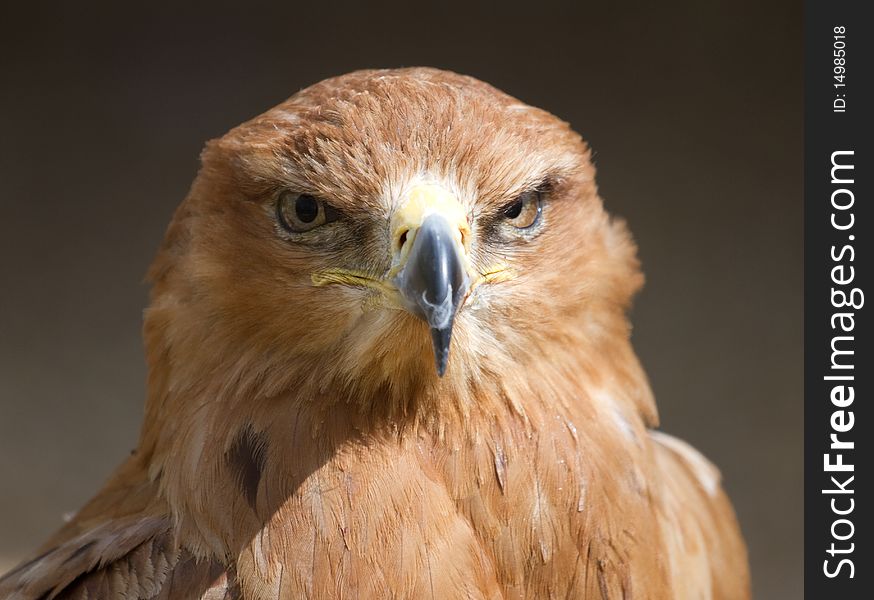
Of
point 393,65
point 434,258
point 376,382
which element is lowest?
point 376,382

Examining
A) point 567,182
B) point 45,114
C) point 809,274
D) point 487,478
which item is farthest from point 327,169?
point 45,114

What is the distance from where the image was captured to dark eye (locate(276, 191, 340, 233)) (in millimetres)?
1852

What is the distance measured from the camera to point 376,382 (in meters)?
1.88

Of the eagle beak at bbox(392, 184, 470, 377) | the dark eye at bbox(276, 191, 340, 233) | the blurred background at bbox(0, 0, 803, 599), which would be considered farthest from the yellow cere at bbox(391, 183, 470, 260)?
the blurred background at bbox(0, 0, 803, 599)

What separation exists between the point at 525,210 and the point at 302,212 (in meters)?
0.40

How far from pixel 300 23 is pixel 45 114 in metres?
1.46

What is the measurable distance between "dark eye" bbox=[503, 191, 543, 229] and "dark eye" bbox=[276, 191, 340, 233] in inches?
12.4

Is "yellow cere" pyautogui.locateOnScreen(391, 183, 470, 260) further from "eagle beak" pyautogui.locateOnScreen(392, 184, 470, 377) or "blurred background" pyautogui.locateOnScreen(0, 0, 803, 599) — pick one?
"blurred background" pyautogui.locateOnScreen(0, 0, 803, 599)

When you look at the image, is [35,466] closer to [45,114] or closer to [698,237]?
[45,114]

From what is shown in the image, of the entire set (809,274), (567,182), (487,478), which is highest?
(567,182)

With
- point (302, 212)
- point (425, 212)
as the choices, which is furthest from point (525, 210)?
point (302, 212)

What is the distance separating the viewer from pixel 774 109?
5.52m

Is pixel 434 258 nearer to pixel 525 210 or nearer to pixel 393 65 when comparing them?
pixel 525 210

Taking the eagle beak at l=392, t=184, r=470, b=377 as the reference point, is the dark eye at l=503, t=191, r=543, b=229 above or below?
above
